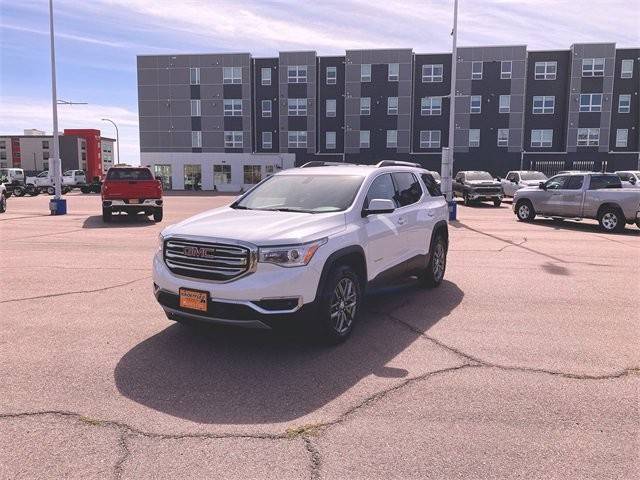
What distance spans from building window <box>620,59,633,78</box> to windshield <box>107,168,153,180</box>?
1901 inches

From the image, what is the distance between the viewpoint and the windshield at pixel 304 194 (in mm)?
5871

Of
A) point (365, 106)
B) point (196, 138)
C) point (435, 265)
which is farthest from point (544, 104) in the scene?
point (435, 265)

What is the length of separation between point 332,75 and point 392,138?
8.91 meters

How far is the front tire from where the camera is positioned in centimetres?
500

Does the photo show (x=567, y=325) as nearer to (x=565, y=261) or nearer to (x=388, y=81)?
(x=565, y=261)

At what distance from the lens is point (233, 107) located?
5506 cm

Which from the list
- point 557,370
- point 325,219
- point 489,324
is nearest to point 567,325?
point 489,324

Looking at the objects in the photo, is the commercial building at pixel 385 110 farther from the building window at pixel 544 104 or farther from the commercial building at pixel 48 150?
the commercial building at pixel 48 150

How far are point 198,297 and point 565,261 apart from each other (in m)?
8.28

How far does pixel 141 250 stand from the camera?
1184 cm

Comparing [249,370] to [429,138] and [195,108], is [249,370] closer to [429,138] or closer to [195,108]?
[429,138]

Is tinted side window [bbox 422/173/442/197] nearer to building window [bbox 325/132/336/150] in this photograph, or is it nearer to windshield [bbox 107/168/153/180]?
windshield [bbox 107/168/153/180]

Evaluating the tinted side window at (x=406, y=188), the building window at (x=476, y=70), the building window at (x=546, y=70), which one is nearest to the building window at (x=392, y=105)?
the building window at (x=476, y=70)

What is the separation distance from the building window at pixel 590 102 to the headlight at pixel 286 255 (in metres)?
52.9
